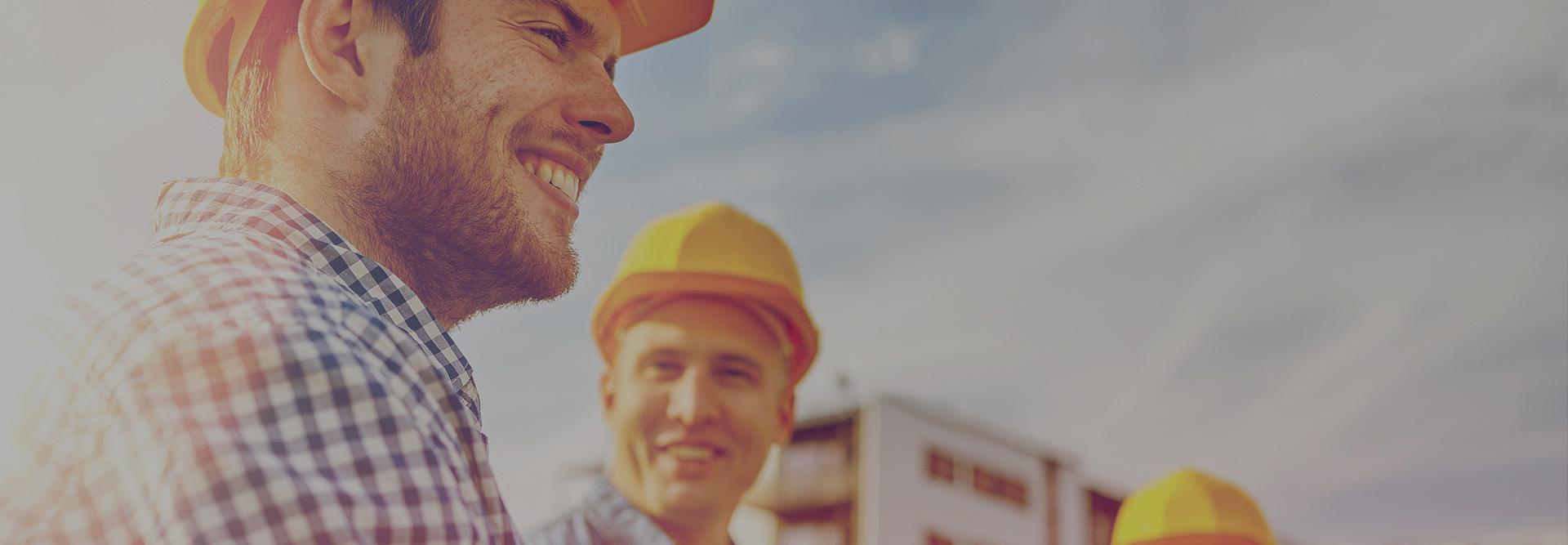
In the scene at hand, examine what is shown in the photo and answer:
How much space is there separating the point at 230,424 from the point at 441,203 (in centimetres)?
97

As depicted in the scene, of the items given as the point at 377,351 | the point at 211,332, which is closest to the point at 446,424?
the point at 377,351

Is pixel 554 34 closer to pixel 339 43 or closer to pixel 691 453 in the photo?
pixel 339 43

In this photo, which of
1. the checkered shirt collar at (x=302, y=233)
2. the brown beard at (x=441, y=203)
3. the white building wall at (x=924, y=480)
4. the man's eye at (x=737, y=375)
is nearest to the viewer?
the checkered shirt collar at (x=302, y=233)

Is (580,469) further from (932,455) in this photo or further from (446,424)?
(446,424)

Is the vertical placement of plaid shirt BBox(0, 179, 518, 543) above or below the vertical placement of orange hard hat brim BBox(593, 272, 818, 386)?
below

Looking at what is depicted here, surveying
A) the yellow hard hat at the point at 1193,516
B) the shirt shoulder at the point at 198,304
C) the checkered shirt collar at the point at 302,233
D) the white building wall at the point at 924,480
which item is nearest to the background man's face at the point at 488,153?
the checkered shirt collar at the point at 302,233

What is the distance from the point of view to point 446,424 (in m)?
1.19

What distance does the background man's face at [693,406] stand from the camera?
2.98 m

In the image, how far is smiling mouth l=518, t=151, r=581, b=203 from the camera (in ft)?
6.59

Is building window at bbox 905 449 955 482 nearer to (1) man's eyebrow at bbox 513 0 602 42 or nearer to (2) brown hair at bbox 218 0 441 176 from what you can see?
(1) man's eyebrow at bbox 513 0 602 42

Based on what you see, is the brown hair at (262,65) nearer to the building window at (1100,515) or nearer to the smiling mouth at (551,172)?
the smiling mouth at (551,172)

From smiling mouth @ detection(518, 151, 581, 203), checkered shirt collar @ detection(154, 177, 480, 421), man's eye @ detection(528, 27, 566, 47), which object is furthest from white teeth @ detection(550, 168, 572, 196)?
checkered shirt collar @ detection(154, 177, 480, 421)

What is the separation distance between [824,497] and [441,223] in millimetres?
33078

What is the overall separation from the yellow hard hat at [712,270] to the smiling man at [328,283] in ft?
2.45
